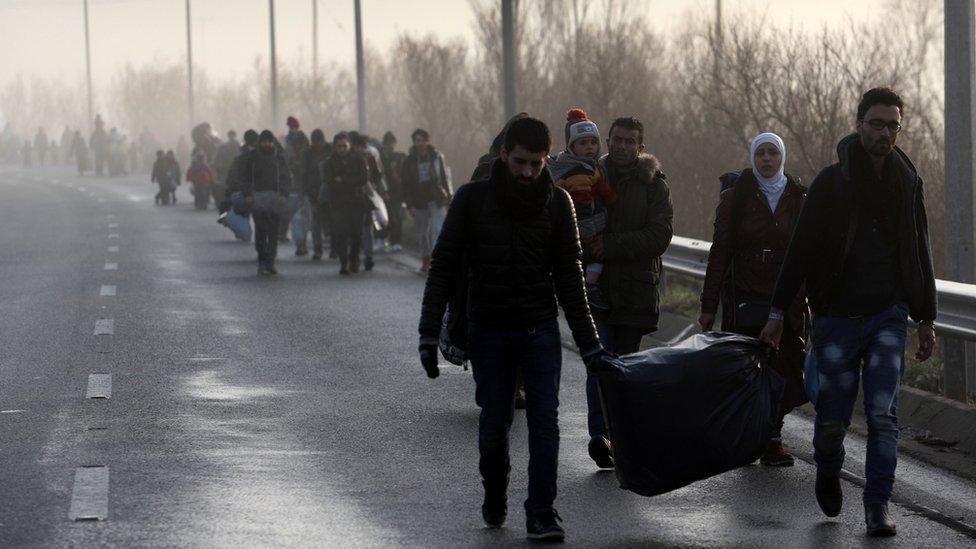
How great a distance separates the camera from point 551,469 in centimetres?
737

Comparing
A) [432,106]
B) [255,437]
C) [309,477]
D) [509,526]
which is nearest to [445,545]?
[509,526]

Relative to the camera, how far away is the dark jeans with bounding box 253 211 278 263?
70.1 ft

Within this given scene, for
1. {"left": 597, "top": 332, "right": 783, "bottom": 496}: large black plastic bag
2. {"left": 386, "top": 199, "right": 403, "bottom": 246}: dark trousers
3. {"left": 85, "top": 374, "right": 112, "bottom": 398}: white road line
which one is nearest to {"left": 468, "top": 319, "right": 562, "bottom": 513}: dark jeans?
{"left": 597, "top": 332, "right": 783, "bottom": 496}: large black plastic bag

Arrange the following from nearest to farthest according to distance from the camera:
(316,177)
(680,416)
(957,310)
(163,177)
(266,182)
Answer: (680,416), (957,310), (266,182), (316,177), (163,177)

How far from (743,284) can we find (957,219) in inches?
95.1

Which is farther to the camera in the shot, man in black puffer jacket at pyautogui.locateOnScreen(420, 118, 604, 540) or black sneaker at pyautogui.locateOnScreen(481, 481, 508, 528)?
black sneaker at pyautogui.locateOnScreen(481, 481, 508, 528)

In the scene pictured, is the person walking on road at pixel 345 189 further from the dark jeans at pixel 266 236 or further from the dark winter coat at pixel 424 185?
the dark jeans at pixel 266 236

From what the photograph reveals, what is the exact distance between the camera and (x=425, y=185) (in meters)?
21.9

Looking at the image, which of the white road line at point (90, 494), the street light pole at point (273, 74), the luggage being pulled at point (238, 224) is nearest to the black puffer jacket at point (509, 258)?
the white road line at point (90, 494)

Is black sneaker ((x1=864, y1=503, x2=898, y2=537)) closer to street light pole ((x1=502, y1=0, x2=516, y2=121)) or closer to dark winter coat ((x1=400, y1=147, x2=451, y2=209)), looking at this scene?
dark winter coat ((x1=400, y1=147, x2=451, y2=209))

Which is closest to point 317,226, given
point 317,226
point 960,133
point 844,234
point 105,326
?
point 317,226

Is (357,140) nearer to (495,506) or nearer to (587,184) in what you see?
(587,184)

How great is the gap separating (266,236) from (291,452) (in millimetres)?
12436

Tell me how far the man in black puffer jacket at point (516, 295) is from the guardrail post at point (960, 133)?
4.20 meters
